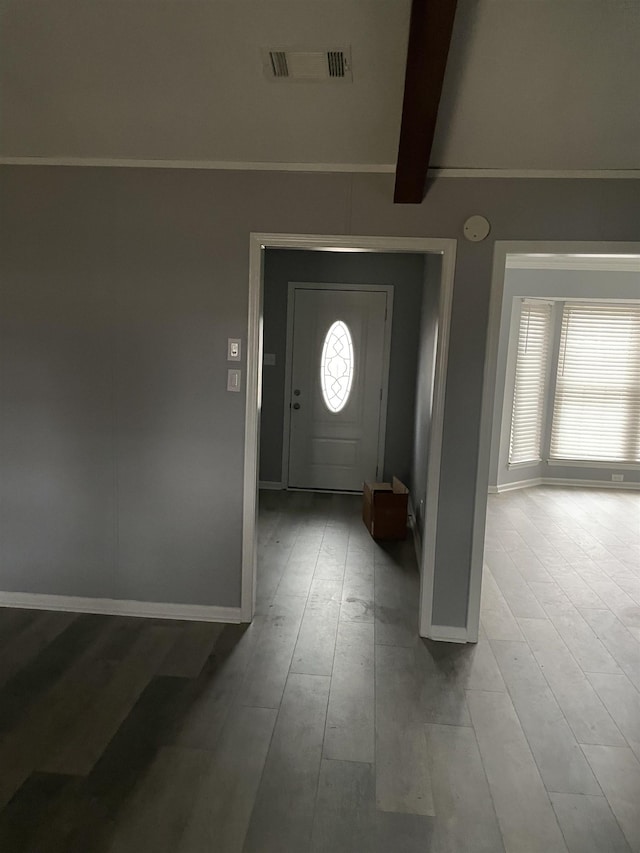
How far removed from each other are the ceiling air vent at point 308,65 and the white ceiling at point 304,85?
0.04 metres

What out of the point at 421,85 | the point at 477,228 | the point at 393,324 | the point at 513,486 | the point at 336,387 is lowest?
the point at 513,486

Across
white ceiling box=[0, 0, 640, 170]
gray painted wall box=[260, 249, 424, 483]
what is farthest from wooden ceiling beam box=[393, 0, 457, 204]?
gray painted wall box=[260, 249, 424, 483]

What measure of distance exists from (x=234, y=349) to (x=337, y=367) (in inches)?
112

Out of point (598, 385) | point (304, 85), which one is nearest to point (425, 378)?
point (304, 85)

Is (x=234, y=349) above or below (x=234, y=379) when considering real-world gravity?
above

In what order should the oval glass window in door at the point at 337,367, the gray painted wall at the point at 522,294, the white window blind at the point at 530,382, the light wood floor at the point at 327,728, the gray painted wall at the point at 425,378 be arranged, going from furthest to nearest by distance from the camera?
the white window blind at the point at 530,382, the gray painted wall at the point at 522,294, the oval glass window in door at the point at 337,367, the gray painted wall at the point at 425,378, the light wood floor at the point at 327,728

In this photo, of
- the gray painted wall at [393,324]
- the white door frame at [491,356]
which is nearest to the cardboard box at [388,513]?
the gray painted wall at [393,324]

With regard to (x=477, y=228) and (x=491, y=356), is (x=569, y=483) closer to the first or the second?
(x=491, y=356)

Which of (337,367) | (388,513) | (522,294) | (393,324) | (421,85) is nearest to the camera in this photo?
(421,85)

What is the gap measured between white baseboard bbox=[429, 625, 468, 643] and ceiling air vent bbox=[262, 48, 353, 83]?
2560mm

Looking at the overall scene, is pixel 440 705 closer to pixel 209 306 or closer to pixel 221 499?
pixel 221 499

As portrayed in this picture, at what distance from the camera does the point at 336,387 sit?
18.7 ft

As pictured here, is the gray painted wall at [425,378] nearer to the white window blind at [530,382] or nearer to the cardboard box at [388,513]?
the cardboard box at [388,513]

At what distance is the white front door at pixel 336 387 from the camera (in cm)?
561
